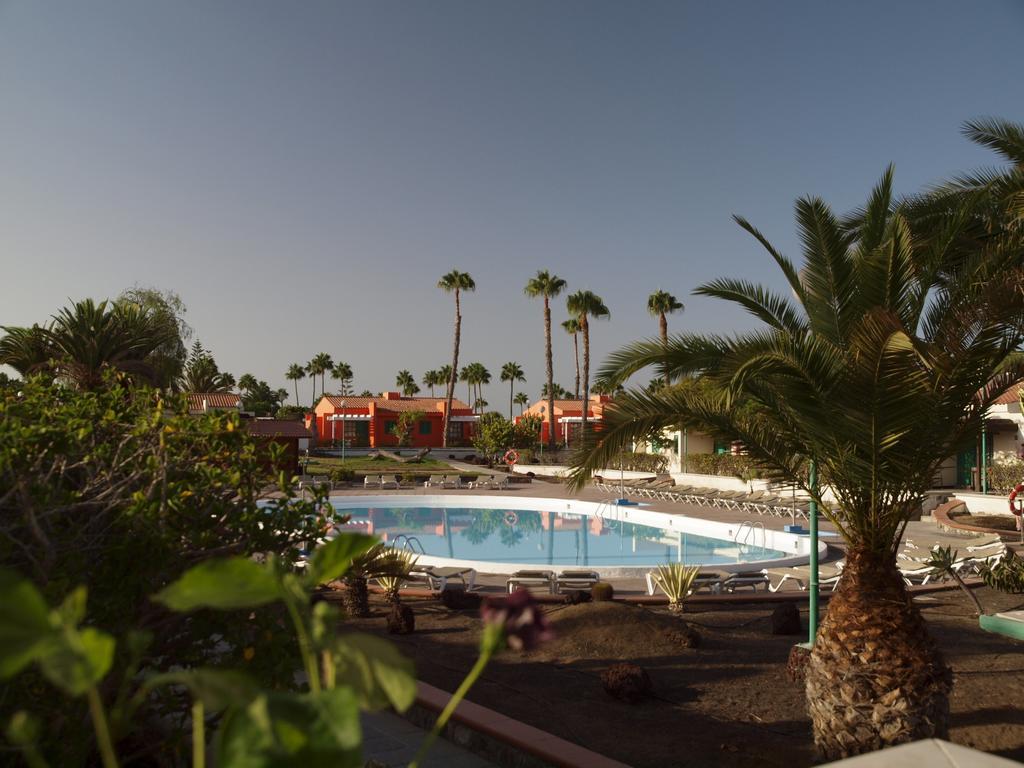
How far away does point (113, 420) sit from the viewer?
156 inches

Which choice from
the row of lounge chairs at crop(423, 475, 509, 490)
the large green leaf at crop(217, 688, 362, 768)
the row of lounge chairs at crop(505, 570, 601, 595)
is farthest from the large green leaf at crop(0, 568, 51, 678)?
the row of lounge chairs at crop(423, 475, 509, 490)

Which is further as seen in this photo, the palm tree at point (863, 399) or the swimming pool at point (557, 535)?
the swimming pool at point (557, 535)

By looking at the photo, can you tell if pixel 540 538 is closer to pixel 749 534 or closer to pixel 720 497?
pixel 749 534

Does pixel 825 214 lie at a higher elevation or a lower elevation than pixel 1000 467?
higher

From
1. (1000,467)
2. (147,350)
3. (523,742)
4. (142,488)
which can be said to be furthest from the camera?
(1000,467)

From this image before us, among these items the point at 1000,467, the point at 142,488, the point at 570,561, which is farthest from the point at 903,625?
the point at 1000,467

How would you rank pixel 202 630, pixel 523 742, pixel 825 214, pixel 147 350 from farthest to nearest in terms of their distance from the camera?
pixel 147 350 < pixel 825 214 < pixel 523 742 < pixel 202 630

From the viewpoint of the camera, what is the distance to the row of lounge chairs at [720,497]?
22969 mm

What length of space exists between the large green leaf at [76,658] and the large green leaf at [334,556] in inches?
14.8

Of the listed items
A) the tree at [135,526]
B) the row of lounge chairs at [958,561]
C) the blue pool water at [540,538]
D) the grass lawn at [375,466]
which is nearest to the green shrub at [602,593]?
the row of lounge chairs at [958,561]

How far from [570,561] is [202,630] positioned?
15869mm

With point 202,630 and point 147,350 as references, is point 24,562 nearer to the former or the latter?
point 202,630

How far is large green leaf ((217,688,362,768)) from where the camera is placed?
1222 mm

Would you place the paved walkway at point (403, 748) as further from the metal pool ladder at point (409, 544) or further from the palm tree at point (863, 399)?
the metal pool ladder at point (409, 544)
